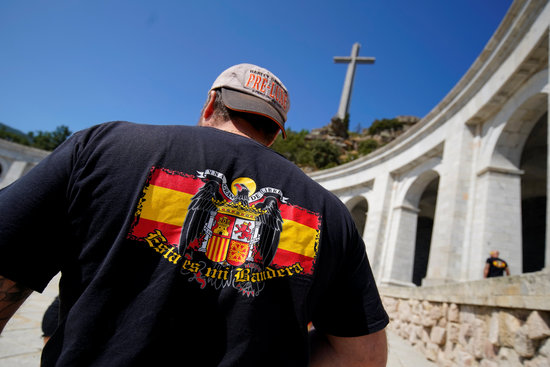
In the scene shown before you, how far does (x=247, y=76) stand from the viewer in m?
1.36

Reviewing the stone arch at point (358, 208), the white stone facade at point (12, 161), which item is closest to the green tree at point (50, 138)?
the white stone facade at point (12, 161)

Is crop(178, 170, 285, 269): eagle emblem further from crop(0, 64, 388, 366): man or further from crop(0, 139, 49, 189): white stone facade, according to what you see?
crop(0, 139, 49, 189): white stone facade

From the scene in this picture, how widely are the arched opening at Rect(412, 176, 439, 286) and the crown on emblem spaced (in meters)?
17.1

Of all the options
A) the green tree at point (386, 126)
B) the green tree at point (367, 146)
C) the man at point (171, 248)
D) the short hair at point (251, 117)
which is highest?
the green tree at point (386, 126)

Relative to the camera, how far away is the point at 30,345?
11.0 feet

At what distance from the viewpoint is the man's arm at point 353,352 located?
1.25 metres

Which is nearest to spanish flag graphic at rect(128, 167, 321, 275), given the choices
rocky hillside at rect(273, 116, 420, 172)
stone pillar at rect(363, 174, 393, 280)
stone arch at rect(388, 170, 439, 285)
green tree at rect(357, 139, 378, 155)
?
stone arch at rect(388, 170, 439, 285)

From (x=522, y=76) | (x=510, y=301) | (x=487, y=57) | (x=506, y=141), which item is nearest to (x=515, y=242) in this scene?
(x=506, y=141)

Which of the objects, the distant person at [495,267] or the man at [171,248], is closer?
the man at [171,248]

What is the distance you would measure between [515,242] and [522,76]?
4.29 metres

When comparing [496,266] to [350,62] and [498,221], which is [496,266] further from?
[350,62]

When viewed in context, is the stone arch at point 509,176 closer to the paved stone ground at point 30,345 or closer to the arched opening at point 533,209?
the arched opening at point 533,209

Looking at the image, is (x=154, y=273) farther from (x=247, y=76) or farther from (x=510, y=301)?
(x=510, y=301)

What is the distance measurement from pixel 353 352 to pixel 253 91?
3.87 feet
